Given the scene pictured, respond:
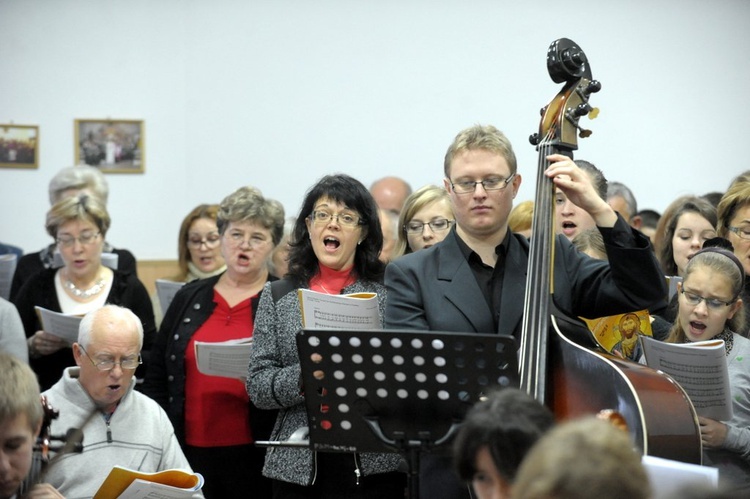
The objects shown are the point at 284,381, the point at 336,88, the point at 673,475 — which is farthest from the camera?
the point at 336,88

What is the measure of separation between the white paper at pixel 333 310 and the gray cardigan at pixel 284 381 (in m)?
0.19

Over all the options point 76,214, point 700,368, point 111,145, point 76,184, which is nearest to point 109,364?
point 76,214

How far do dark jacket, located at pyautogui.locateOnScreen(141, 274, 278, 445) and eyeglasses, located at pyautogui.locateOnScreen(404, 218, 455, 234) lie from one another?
0.67 m

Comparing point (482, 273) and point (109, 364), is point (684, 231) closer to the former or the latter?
point (482, 273)

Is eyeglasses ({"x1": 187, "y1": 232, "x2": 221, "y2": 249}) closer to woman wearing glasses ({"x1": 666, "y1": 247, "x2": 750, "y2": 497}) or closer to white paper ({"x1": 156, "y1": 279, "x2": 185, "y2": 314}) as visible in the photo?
white paper ({"x1": 156, "y1": 279, "x2": 185, "y2": 314})

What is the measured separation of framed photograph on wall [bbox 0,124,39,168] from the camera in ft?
21.6

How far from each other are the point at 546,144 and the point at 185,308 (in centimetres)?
173

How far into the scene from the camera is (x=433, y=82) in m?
6.95

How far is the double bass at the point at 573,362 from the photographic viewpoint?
221 centimetres

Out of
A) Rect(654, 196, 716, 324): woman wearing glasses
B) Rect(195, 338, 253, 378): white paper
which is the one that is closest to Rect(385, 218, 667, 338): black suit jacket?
Rect(195, 338, 253, 378): white paper

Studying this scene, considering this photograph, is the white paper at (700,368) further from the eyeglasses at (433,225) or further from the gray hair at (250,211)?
the gray hair at (250,211)

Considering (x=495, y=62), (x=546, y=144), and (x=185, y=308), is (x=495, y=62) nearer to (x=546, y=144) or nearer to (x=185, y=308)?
(x=185, y=308)

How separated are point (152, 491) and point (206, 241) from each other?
2049 millimetres

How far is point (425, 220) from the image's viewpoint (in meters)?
3.78
